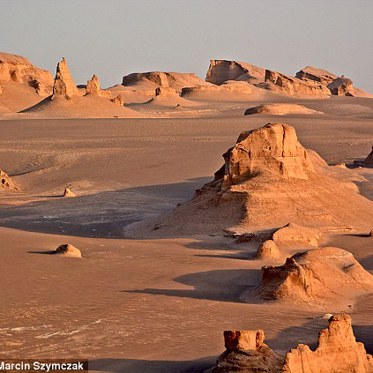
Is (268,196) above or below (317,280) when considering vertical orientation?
above

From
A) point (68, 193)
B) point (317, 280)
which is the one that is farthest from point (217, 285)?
point (68, 193)

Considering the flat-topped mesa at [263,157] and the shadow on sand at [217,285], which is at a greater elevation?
the flat-topped mesa at [263,157]

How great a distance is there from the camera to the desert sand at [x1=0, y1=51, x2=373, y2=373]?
1122 centimetres

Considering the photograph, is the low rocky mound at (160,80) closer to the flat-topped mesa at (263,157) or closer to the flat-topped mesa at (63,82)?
the flat-topped mesa at (63,82)

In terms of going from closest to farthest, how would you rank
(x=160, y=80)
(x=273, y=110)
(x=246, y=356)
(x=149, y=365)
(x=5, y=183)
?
(x=246, y=356), (x=149, y=365), (x=5, y=183), (x=273, y=110), (x=160, y=80)

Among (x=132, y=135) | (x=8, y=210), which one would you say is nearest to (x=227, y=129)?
(x=132, y=135)

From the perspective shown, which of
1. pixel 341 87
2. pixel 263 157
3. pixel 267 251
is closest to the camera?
pixel 267 251

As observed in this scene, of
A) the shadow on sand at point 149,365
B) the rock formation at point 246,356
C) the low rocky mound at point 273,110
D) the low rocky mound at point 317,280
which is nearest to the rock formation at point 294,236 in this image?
the low rocky mound at point 317,280

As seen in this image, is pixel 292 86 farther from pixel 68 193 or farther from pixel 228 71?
pixel 68 193

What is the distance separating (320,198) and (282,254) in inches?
149

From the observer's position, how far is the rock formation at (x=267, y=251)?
54.7ft

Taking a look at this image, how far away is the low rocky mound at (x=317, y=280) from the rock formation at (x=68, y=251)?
4.04 metres

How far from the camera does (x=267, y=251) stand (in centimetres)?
1669

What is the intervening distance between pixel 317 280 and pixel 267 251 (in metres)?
2.62
